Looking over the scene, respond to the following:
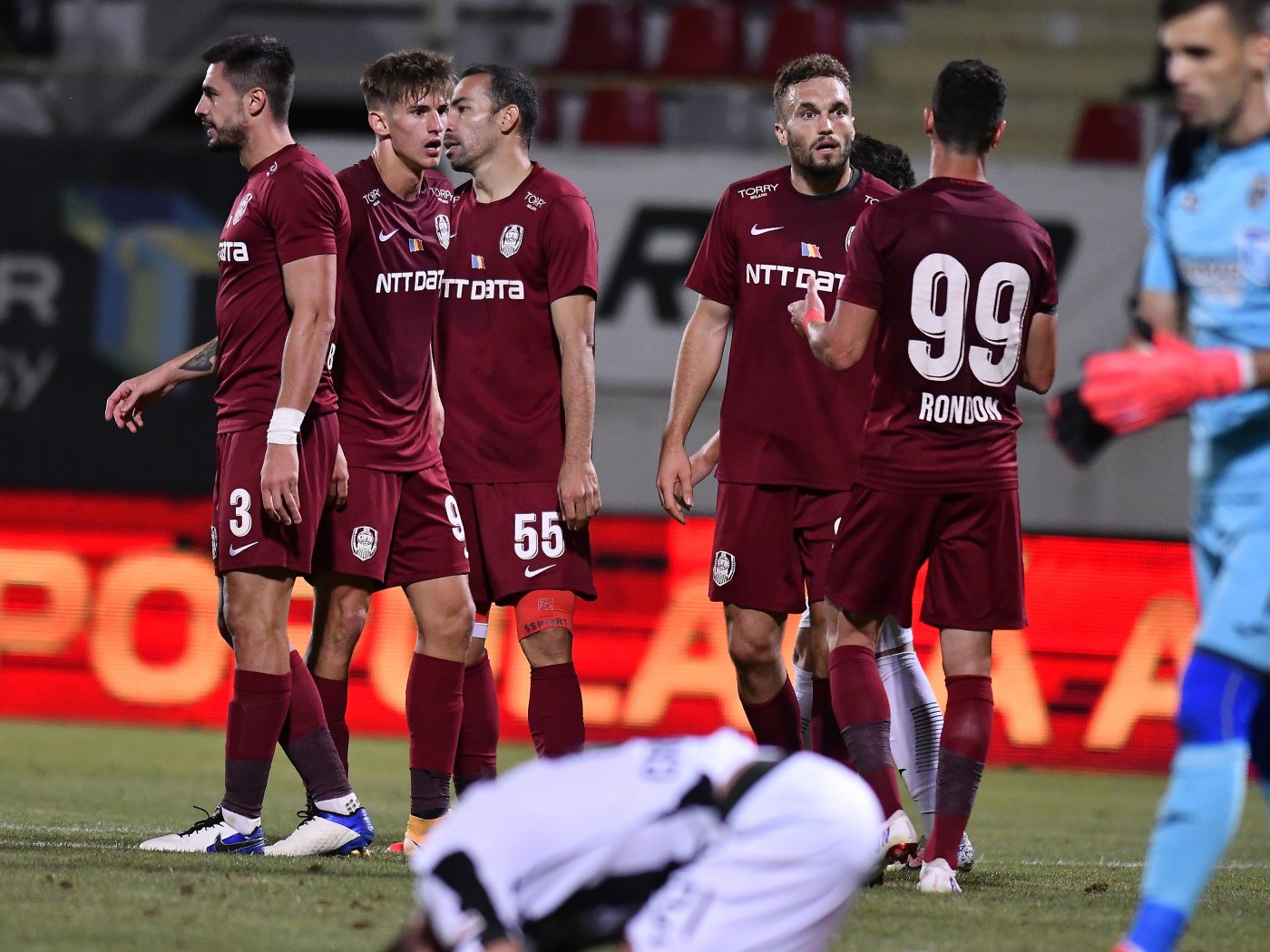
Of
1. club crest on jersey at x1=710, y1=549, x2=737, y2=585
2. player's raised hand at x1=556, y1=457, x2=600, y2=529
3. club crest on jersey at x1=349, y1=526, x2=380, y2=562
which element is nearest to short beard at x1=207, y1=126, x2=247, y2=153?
club crest on jersey at x1=349, y1=526, x2=380, y2=562

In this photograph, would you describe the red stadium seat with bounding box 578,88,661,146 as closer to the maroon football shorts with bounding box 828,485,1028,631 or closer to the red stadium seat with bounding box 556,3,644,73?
the red stadium seat with bounding box 556,3,644,73

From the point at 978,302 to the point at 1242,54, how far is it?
1.31 meters

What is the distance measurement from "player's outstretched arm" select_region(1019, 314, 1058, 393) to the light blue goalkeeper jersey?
1.19 m

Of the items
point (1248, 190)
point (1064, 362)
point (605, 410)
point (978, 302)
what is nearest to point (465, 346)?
point (978, 302)

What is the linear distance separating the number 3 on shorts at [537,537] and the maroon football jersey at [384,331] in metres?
0.34

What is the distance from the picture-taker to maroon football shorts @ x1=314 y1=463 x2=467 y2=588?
17.9 feet

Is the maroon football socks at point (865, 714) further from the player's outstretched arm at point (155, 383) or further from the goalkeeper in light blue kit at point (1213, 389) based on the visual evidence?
the player's outstretched arm at point (155, 383)

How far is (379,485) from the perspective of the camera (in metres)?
5.50

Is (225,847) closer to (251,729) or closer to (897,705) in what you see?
(251,729)

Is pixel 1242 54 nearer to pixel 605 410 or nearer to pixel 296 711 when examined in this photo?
pixel 296 711

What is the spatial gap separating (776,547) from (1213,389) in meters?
Result: 2.18

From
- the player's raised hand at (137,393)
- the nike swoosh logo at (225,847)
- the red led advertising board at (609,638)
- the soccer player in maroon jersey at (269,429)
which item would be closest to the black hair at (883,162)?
the soccer player in maroon jersey at (269,429)

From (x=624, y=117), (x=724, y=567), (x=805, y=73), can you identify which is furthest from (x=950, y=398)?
(x=624, y=117)

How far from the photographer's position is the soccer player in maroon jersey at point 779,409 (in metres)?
5.54
